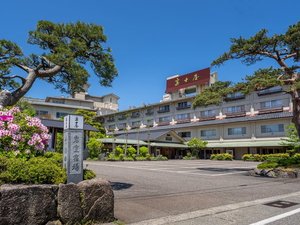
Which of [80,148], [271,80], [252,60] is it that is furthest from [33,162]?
[252,60]

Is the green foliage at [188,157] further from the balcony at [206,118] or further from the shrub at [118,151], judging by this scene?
the shrub at [118,151]

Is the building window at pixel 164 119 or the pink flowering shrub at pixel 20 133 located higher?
the building window at pixel 164 119

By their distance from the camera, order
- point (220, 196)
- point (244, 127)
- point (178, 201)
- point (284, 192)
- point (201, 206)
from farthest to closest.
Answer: point (244, 127) → point (284, 192) → point (220, 196) → point (178, 201) → point (201, 206)

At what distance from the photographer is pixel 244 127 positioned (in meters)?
41.3

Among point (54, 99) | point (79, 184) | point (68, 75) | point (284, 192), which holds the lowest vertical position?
point (284, 192)

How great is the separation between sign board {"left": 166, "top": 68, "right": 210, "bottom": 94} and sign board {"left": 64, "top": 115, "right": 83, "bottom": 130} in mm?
45543

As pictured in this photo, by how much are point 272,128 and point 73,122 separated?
121ft

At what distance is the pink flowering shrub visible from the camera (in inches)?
248

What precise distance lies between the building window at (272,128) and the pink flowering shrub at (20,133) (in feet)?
118

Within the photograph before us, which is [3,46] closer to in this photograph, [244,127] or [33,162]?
[33,162]

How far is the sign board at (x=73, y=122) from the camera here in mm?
6284

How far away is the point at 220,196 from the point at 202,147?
3595 cm

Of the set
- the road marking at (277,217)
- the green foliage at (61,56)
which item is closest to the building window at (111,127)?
the green foliage at (61,56)

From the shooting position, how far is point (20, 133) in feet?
21.5
